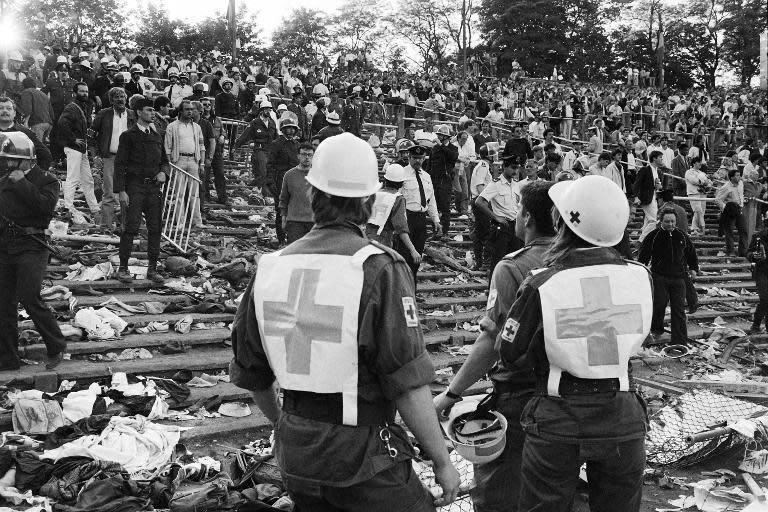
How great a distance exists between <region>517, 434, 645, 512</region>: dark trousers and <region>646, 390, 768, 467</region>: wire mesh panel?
10.3 feet

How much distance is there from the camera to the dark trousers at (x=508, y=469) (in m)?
3.34

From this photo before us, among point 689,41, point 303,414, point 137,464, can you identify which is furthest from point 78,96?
point 689,41

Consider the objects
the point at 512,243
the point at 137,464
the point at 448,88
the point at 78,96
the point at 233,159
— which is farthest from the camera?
the point at 448,88

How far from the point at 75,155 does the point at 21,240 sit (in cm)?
490

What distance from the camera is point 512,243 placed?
9266 mm

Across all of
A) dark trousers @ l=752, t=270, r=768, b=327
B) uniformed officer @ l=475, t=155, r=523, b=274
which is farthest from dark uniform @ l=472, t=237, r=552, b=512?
dark trousers @ l=752, t=270, r=768, b=327

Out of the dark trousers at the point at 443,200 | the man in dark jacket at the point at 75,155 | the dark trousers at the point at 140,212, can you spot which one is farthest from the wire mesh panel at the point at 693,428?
the man in dark jacket at the point at 75,155

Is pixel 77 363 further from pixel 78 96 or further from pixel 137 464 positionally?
pixel 78 96

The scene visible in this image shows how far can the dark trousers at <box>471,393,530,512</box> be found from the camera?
11.0ft

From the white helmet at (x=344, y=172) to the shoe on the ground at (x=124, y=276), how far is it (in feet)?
22.9

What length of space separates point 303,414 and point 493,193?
24.4 feet

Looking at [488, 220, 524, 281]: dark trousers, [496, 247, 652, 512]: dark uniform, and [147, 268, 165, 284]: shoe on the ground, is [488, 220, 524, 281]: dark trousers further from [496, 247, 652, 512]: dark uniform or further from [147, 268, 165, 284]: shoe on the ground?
[496, 247, 652, 512]: dark uniform

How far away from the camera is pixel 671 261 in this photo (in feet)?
32.5

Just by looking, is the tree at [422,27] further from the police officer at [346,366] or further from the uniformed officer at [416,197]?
the police officer at [346,366]
